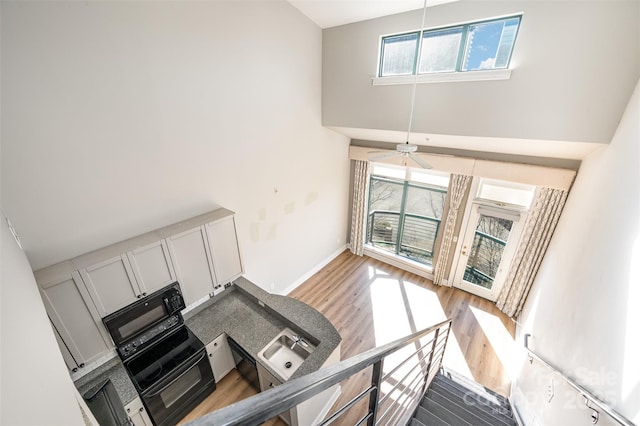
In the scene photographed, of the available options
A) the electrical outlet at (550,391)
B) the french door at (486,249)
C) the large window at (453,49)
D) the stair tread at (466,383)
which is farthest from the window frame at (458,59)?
the stair tread at (466,383)

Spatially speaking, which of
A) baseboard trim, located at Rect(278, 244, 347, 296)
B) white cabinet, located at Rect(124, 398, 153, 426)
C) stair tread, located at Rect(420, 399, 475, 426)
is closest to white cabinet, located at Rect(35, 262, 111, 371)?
white cabinet, located at Rect(124, 398, 153, 426)

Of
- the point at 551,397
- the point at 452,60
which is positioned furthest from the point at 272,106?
the point at 551,397

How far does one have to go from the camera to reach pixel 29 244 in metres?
1.96

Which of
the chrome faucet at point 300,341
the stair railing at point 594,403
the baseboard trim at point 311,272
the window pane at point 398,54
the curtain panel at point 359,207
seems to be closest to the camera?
the stair railing at point 594,403

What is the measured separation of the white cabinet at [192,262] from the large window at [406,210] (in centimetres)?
402

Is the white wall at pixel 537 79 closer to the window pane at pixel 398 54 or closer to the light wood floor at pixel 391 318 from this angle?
the window pane at pixel 398 54

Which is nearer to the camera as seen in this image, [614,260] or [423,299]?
[614,260]

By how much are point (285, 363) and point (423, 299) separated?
313 cm

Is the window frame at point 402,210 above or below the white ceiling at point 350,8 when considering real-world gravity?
below

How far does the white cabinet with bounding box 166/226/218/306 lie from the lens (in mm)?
2607

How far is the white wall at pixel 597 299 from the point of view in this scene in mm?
1456

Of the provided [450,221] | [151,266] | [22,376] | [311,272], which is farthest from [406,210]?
[22,376]

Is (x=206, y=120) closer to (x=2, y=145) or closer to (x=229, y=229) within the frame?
(x=229, y=229)

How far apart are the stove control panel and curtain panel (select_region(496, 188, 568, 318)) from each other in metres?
5.09
